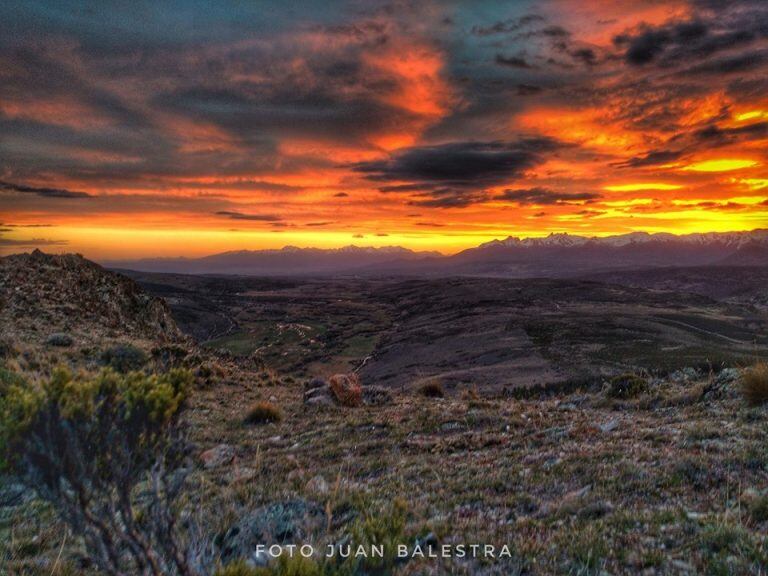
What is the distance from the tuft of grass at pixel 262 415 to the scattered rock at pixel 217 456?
9.77 ft

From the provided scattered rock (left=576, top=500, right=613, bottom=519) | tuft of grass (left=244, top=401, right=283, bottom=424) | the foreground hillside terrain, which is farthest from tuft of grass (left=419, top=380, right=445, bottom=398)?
scattered rock (left=576, top=500, right=613, bottom=519)

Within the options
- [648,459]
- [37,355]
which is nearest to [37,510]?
[648,459]

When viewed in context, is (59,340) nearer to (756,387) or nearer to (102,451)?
(102,451)

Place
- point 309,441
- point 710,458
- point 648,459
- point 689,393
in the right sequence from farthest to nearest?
point 689,393 < point 309,441 < point 648,459 < point 710,458

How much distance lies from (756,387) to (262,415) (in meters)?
13.2

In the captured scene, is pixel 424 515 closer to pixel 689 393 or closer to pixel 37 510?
pixel 37 510

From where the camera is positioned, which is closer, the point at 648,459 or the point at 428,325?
the point at 648,459

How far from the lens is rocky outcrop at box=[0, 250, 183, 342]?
2441cm

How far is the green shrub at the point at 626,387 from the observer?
13695mm

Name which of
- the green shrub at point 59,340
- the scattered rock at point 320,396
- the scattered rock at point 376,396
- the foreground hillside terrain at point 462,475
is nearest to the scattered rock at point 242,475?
the foreground hillside terrain at point 462,475

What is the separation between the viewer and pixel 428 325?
315 feet

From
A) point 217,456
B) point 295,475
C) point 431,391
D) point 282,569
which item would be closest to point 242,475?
point 295,475

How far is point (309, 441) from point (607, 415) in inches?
300

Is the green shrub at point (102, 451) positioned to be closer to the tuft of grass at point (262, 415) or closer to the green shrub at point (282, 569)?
Answer: the green shrub at point (282, 569)
